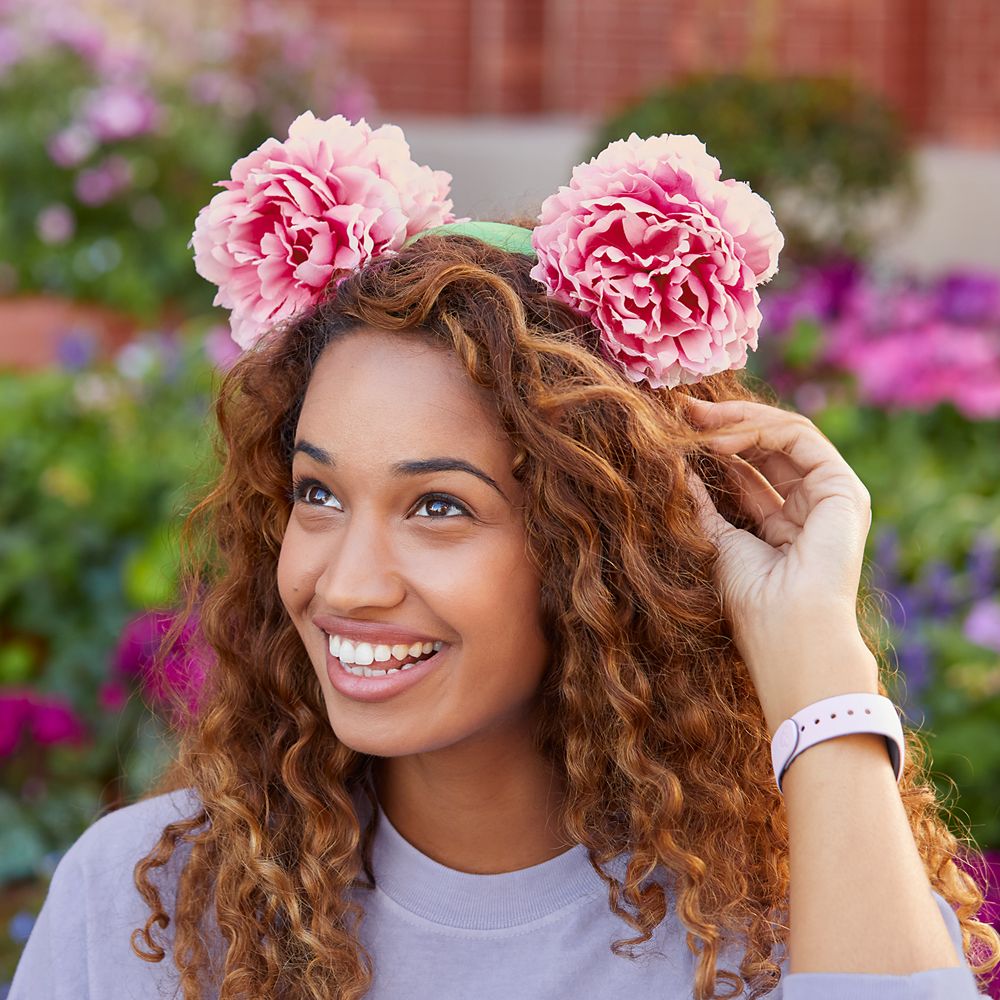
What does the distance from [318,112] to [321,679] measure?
532cm

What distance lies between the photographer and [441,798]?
1974mm

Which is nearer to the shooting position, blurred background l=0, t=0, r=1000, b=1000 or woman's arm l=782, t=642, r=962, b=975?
woman's arm l=782, t=642, r=962, b=975

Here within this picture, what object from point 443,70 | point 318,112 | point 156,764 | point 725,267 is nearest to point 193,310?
point 318,112

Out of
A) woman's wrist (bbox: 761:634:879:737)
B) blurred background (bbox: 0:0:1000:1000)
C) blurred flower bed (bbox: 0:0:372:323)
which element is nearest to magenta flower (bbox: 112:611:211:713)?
blurred background (bbox: 0:0:1000:1000)

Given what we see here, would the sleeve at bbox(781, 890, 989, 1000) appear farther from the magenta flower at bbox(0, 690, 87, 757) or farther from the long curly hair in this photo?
the magenta flower at bbox(0, 690, 87, 757)

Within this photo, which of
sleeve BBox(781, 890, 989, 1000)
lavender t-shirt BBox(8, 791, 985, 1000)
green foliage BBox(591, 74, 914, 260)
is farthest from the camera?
green foliage BBox(591, 74, 914, 260)

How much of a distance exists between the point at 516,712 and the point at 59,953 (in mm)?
655

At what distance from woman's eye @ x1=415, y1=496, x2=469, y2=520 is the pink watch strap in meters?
0.46

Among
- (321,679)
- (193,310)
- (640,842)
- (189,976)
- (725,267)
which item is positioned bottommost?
(193,310)

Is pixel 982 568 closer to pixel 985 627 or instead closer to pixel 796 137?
pixel 985 627

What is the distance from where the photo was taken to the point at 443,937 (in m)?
1.91

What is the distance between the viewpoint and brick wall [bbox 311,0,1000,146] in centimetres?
714

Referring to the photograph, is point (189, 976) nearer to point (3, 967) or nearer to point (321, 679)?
point (321, 679)

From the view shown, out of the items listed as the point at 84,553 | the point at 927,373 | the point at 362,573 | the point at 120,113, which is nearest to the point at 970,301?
the point at 927,373
